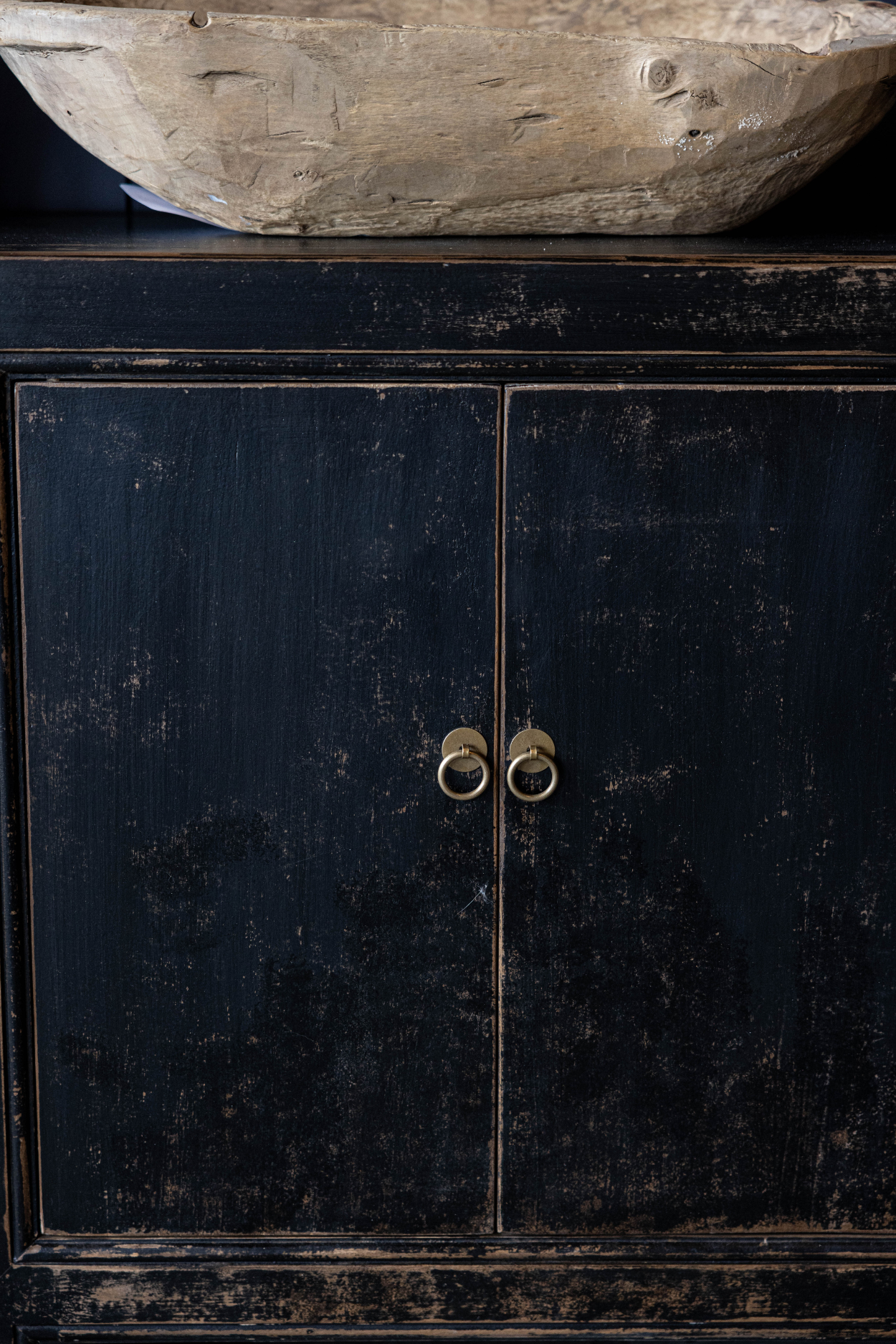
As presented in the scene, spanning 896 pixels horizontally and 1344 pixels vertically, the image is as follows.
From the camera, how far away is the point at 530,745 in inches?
29.0

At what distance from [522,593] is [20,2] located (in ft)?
1.69

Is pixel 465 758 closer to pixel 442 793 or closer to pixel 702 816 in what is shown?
pixel 442 793

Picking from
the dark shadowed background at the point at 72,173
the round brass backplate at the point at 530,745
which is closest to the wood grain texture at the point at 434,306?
the round brass backplate at the point at 530,745

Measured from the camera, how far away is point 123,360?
69 cm

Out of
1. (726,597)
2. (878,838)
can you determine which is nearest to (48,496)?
(726,597)

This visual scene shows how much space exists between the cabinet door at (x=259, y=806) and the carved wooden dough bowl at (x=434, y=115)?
0.51 feet

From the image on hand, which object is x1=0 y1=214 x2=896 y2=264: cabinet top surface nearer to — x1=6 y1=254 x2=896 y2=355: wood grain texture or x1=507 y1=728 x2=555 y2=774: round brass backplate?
x1=6 y1=254 x2=896 y2=355: wood grain texture

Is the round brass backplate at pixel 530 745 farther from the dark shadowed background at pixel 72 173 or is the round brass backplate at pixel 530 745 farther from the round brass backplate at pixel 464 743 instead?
the dark shadowed background at pixel 72 173

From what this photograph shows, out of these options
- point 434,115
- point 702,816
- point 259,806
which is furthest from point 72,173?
point 702,816

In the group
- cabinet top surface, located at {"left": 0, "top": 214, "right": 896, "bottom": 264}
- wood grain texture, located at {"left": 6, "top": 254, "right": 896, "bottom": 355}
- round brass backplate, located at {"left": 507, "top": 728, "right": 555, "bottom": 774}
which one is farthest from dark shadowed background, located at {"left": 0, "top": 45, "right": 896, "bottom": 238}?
round brass backplate, located at {"left": 507, "top": 728, "right": 555, "bottom": 774}

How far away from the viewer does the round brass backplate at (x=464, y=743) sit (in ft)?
2.41

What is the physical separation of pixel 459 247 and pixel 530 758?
368 mm

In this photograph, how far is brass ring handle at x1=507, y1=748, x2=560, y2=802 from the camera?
733 millimetres

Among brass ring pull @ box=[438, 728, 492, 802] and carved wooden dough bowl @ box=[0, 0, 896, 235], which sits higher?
carved wooden dough bowl @ box=[0, 0, 896, 235]
